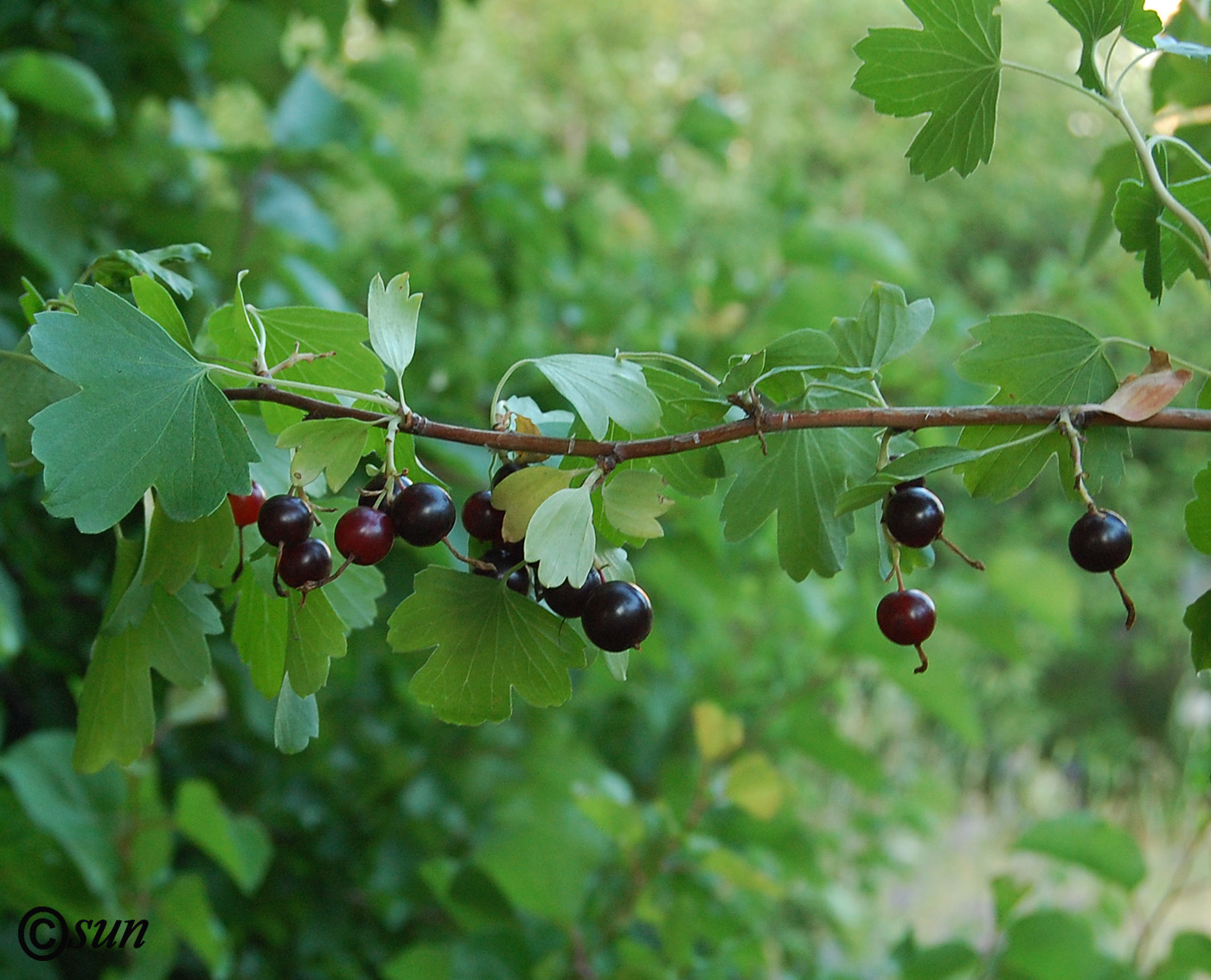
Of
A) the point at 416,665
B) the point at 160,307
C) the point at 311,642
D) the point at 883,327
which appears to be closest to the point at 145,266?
the point at 160,307

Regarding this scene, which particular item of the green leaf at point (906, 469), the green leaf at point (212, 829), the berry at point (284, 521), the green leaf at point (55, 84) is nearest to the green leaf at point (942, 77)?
the green leaf at point (906, 469)

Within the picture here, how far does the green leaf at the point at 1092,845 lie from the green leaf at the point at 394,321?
771 millimetres

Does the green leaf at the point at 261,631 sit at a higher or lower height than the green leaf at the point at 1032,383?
lower

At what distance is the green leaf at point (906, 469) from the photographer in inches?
11.6

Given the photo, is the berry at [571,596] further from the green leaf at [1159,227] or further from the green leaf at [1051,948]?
the green leaf at [1051,948]

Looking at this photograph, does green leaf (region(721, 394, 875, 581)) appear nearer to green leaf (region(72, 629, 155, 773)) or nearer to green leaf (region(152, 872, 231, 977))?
green leaf (region(72, 629, 155, 773))

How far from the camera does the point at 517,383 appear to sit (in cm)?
108

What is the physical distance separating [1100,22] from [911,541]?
0.59 ft

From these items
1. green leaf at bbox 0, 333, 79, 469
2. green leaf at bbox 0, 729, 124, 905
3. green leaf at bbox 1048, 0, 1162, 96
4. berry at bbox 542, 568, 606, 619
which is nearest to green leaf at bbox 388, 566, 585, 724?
berry at bbox 542, 568, 606, 619

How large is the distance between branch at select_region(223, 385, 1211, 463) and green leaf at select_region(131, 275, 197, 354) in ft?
0.11

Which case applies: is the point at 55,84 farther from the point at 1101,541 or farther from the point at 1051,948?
the point at 1051,948

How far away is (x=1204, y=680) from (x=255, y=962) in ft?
3.31

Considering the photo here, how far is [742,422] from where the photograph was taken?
0.32 metres

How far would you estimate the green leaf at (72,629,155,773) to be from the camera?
1.22 ft
